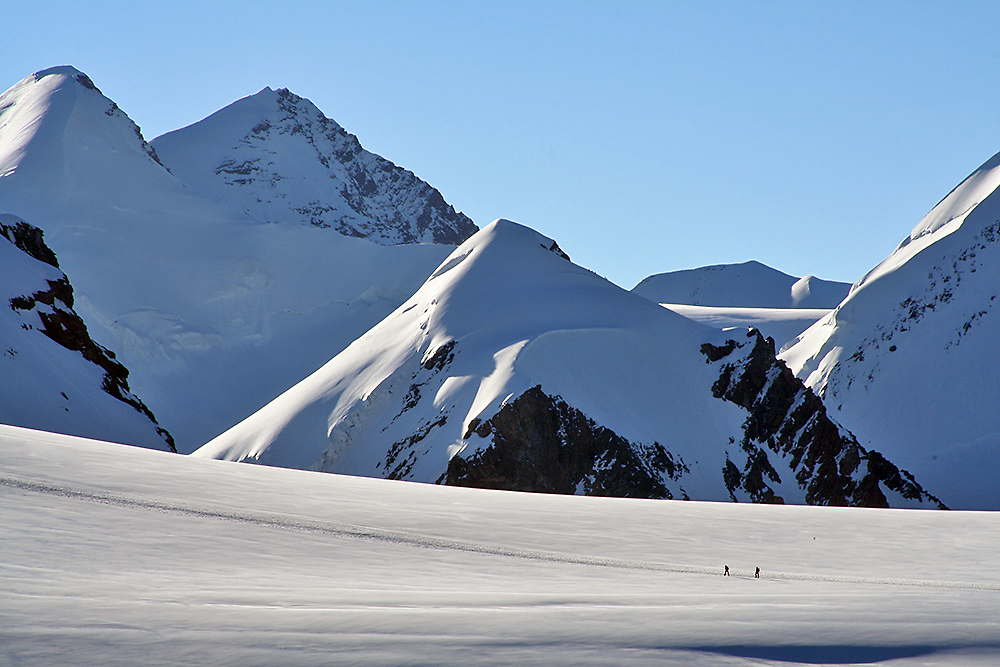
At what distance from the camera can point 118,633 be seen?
569 cm

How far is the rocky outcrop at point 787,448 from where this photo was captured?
39.8 meters

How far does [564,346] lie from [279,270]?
48819 mm

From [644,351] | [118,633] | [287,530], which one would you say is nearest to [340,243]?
[644,351]

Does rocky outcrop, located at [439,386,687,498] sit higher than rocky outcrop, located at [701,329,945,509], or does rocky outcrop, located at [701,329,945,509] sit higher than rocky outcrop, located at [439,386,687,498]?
rocky outcrop, located at [701,329,945,509]

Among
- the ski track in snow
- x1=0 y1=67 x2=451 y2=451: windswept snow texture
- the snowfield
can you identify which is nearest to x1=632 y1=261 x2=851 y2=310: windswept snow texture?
x1=0 y1=67 x2=451 y2=451: windswept snow texture

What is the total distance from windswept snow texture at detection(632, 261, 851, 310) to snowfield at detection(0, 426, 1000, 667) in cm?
13164

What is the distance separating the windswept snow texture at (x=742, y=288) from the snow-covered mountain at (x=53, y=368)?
112 metres

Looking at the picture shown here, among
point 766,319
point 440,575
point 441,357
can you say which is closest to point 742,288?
point 766,319

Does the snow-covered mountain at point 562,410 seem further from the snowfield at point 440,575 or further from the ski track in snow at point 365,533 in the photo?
the ski track in snow at point 365,533

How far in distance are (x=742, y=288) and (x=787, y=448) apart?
11404cm

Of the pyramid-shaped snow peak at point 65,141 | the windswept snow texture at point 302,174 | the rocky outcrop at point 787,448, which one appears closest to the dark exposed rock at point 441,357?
the rocky outcrop at point 787,448

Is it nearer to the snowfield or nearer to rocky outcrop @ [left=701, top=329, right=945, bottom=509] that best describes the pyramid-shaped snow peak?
rocky outcrop @ [left=701, top=329, right=945, bottom=509]

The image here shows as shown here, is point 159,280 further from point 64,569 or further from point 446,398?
point 64,569

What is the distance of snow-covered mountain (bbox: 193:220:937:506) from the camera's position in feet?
117
